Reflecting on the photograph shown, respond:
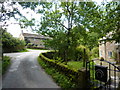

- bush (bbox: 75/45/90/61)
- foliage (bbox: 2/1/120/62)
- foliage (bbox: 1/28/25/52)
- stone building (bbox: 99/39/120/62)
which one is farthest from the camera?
stone building (bbox: 99/39/120/62)

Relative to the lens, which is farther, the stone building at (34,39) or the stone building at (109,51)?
the stone building at (109,51)

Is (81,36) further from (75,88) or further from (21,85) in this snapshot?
(21,85)

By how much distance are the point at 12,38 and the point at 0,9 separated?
3.18 feet

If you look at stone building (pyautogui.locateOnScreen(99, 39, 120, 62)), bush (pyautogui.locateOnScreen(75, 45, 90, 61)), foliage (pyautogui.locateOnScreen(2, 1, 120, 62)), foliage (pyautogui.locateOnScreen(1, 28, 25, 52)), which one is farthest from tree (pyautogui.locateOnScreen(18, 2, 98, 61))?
stone building (pyautogui.locateOnScreen(99, 39, 120, 62))

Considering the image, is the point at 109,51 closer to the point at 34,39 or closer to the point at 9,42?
the point at 34,39

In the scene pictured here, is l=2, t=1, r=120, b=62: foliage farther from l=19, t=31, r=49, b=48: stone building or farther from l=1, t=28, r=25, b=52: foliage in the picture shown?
l=1, t=28, r=25, b=52: foliage

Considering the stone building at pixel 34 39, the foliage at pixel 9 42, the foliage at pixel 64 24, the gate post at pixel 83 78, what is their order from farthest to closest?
the stone building at pixel 34 39, the foliage at pixel 64 24, the foliage at pixel 9 42, the gate post at pixel 83 78

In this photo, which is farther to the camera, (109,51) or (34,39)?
(109,51)

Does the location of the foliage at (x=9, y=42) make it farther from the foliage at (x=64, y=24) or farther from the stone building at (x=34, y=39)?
the foliage at (x=64, y=24)

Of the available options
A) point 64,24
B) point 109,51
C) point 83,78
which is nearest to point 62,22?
point 64,24

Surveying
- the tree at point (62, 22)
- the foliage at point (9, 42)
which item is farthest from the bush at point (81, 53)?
the foliage at point (9, 42)

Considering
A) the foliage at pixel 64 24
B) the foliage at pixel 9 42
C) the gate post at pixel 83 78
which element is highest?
the foliage at pixel 64 24

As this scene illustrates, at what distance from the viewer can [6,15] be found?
290cm

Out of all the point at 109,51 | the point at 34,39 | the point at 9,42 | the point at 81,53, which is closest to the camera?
the point at 9,42
